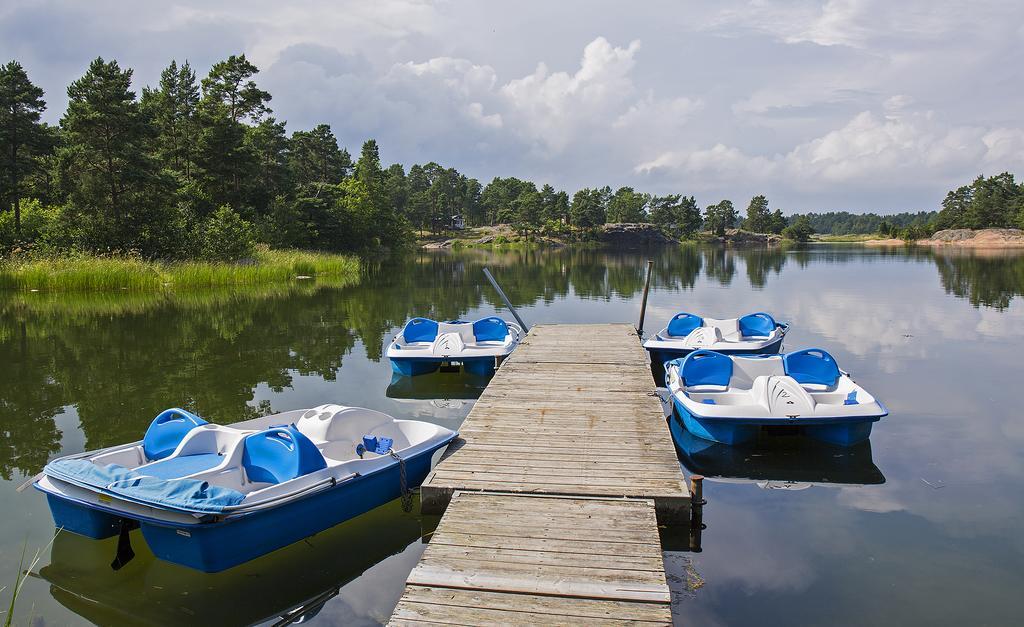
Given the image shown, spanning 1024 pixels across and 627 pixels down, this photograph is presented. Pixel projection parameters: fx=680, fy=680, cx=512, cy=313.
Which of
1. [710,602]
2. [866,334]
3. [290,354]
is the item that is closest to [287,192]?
[290,354]

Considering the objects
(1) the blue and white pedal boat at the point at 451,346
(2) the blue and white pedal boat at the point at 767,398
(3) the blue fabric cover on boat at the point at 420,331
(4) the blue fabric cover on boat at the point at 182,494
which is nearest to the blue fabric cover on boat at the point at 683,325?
(1) the blue and white pedal boat at the point at 451,346

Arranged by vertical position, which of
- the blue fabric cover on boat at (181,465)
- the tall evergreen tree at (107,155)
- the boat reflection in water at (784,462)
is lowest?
the boat reflection in water at (784,462)

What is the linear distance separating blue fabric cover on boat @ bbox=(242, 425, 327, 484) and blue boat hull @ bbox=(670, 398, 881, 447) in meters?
4.95

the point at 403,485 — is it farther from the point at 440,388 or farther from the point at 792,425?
the point at 440,388

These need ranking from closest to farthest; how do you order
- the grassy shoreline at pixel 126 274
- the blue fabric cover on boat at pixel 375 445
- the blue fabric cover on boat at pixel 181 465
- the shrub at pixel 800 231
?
the blue fabric cover on boat at pixel 181 465 < the blue fabric cover on boat at pixel 375 445 < the grassy shoreline at pixel 126 274 < the shrub at pixel 800 231

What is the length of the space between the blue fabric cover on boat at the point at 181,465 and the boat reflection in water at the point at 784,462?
18.1 feet

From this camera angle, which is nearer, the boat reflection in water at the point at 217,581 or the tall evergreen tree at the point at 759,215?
the boat reflection in water at the point at 217,581

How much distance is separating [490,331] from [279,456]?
886 cm

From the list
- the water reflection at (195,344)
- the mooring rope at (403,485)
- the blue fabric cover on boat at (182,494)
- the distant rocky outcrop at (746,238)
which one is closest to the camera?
the blue fabric cover on boat at (182,494)

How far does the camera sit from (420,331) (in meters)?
14.6

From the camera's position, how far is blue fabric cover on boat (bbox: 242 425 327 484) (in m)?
6.16

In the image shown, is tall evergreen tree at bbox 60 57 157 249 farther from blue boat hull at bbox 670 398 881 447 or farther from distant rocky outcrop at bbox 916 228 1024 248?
distant rocky outcrop at bbox 916 228 1024 248

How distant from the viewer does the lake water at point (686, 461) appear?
5445mm

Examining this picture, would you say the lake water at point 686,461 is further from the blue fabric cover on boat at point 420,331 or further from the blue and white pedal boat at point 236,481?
the blue fabric cover on boat at point 420,331
